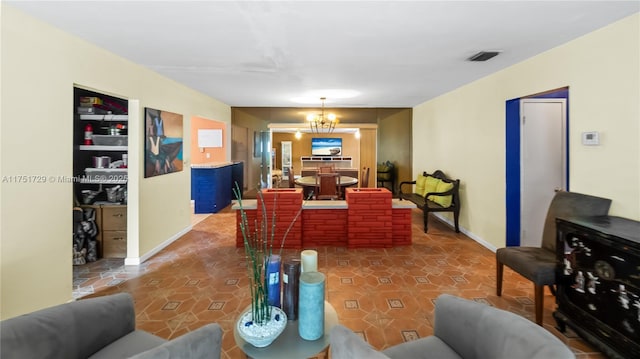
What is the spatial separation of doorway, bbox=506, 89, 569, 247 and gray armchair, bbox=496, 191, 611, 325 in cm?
99

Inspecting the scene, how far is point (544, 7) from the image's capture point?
2.14 m

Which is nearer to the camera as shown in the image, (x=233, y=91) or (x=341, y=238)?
(x=341, y=238)

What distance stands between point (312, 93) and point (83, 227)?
13.0 ft

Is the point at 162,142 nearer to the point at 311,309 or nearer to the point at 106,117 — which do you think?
the point at 106,117

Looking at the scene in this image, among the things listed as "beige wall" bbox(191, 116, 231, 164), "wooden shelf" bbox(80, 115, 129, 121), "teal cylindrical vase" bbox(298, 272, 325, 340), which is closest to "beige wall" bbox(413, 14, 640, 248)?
"teal cylindrical vase" bbox(298, 272, 325, 340)

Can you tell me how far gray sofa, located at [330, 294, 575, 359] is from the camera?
3.49ft

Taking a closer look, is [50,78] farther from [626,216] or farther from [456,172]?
[456,172]

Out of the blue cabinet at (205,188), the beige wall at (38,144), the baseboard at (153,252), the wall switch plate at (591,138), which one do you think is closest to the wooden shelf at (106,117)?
the beige wall at (38,144)

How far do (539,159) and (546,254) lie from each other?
1.62 metres

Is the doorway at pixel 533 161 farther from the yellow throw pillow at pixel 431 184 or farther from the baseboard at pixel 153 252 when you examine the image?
the baseboard at pixel 153 252

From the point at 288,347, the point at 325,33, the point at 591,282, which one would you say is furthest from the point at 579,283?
the point at 325,33

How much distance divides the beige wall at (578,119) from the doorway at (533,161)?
13cm

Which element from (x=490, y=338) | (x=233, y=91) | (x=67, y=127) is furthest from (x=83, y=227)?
(x=490, y=338)

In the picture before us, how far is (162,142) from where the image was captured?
163 inches
